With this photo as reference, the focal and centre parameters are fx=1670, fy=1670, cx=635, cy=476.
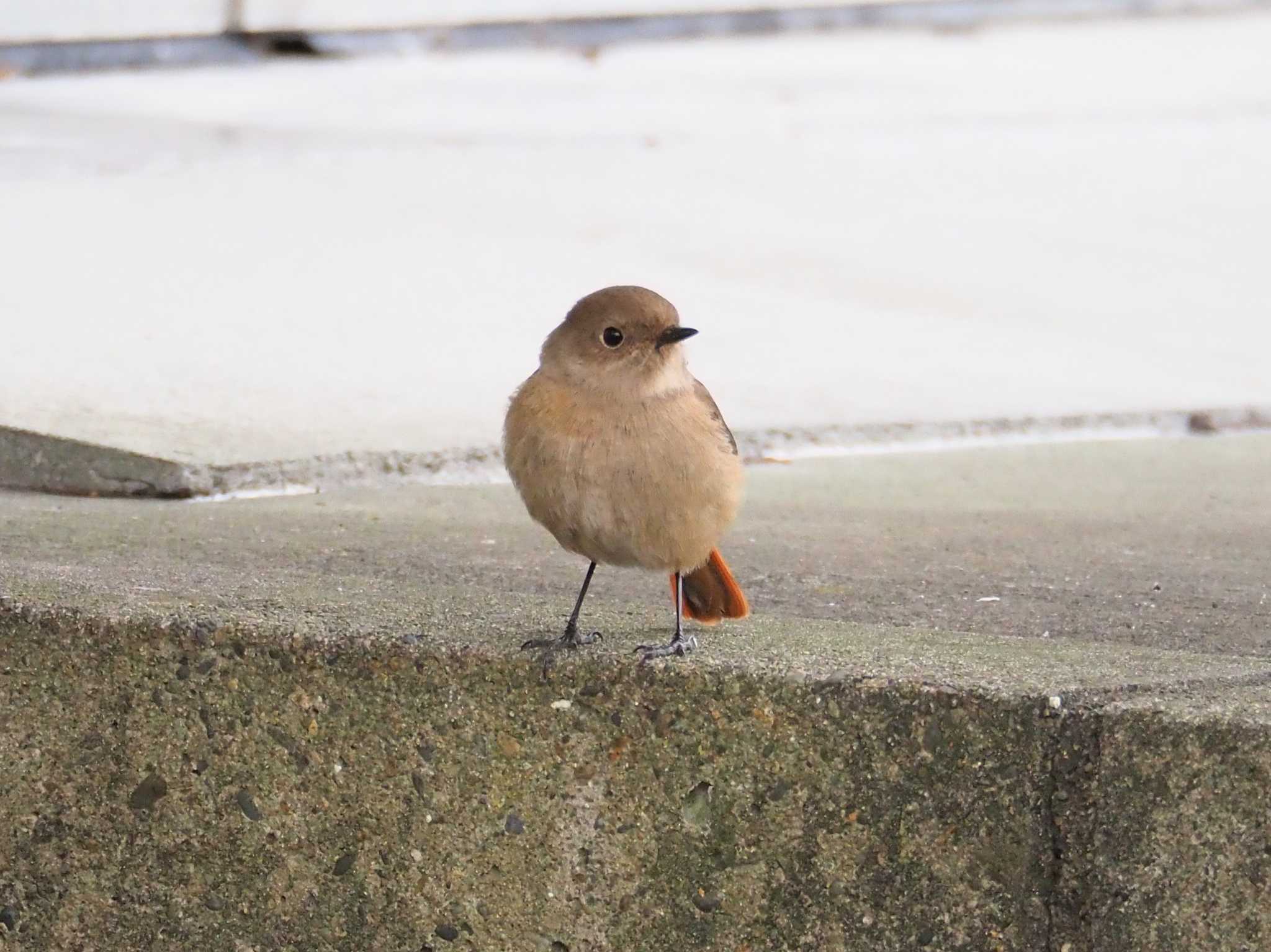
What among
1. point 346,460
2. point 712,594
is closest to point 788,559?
point 712,594

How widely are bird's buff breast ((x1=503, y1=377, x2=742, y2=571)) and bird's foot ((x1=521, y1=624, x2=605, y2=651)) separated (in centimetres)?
12

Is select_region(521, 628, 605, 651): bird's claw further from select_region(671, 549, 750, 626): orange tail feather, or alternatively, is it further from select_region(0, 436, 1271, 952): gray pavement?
select_region(671, 549, 750, 626): orange tail feather

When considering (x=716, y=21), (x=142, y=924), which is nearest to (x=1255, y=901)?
(x=142, y=924)

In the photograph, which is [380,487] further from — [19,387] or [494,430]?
[19,387]

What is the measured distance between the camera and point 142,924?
7.59 feet

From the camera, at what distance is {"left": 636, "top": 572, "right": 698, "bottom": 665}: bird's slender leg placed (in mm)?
2232

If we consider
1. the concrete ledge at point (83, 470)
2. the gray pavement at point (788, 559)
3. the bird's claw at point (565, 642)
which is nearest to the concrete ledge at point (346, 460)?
the concrete ledge at point (83, 470)

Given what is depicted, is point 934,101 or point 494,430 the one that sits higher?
point 934,101

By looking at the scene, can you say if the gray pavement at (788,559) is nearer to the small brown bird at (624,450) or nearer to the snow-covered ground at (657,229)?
the small brown bird at (624,450)

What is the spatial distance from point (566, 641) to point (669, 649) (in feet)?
0.47

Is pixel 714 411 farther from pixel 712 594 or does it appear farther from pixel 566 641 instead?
pixel 566 641

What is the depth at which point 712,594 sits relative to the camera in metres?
2.56

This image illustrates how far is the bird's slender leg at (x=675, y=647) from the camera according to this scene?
2.23 meters

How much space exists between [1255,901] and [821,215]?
4929mm
